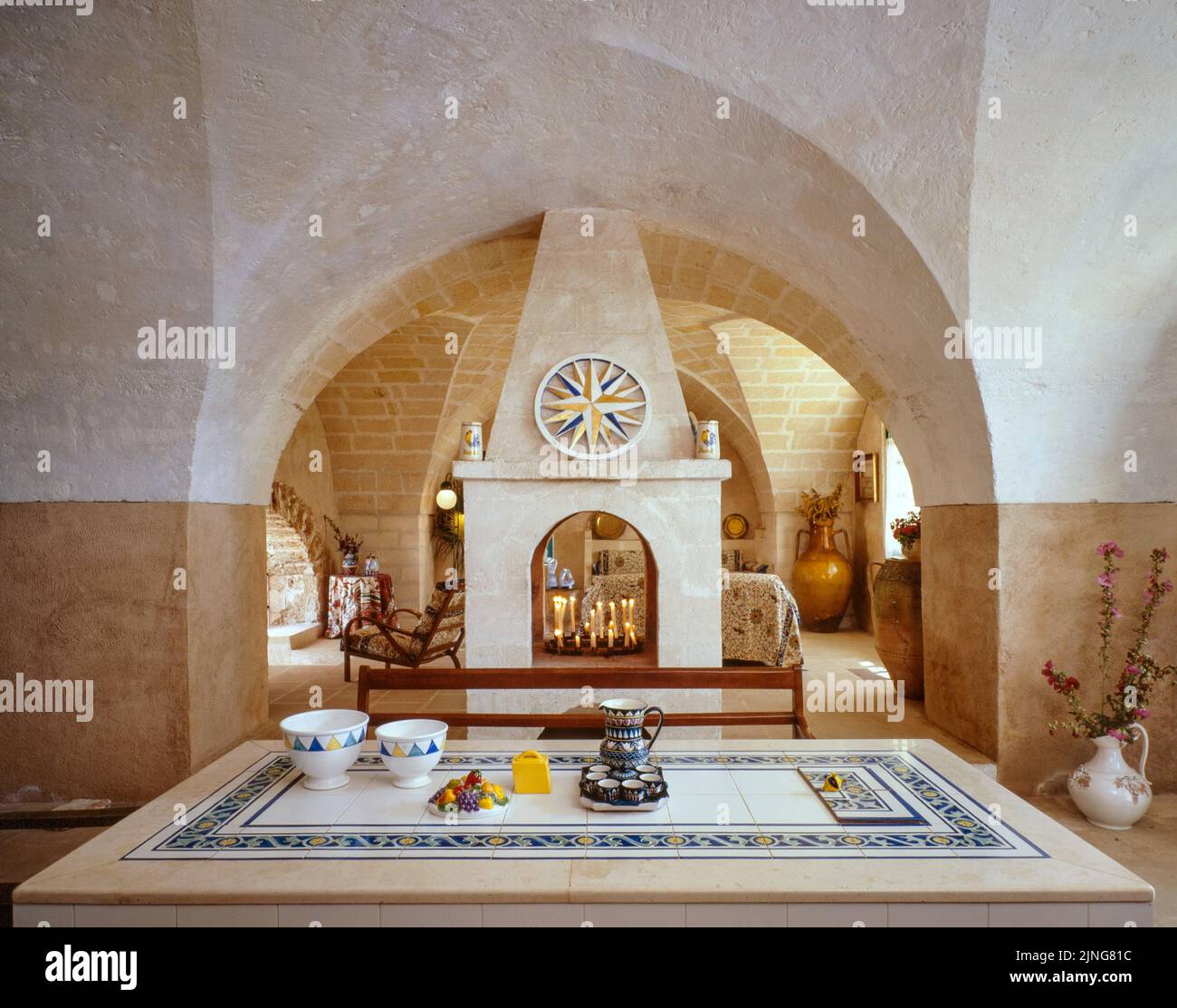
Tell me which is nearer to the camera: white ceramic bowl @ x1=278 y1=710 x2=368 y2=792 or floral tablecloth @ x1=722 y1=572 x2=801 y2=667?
white ceramic bowl @ x1=278 y1=710 x2=368 y2=792

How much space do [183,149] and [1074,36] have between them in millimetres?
3736

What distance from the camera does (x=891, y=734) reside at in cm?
480

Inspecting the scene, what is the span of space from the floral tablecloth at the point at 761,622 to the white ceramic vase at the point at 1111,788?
2.44 meters

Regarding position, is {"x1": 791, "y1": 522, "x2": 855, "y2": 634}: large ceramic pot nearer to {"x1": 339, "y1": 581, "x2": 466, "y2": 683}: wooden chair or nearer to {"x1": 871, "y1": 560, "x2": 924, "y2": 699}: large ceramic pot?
{"x1": 871, "y1": 560, "x2": 924, "y2": 699}: large ceramic pot

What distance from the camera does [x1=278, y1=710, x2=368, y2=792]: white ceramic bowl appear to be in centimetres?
221

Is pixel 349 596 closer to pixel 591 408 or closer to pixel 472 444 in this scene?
pixel 472 444

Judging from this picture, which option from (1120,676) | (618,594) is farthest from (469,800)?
(618,594)

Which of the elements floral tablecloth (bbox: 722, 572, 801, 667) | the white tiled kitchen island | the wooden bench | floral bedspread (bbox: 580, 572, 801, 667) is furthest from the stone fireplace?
the white tiled kitchen island

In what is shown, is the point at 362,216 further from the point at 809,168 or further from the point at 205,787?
the point at 205,787

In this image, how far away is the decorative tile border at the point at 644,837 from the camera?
184cm

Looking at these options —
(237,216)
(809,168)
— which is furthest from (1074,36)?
(237,216)

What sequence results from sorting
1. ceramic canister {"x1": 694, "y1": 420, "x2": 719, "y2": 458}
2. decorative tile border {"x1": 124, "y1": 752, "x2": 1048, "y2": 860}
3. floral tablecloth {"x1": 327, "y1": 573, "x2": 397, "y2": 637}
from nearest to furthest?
decorative tile border {"x1": 124, "y1": 752, "x2": 1048, "y2": 860}, ceramic canister {"x1": 694, "y1": 420, "x2": 719, "y2": 458}, floral tablecloth {"x1": 327, "y1": 573, "x2": 397, "y2": 637}

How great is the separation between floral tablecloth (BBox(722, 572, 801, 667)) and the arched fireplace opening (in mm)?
768

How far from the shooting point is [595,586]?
6844 millimetres
